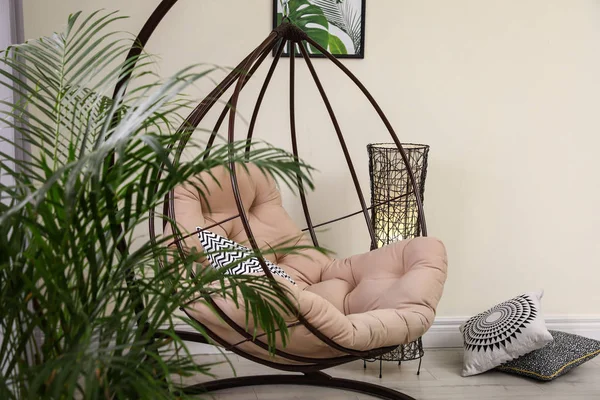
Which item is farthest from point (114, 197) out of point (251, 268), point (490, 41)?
point (490, 41)

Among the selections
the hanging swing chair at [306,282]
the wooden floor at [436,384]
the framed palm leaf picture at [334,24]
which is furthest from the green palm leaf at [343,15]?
the wooden floor at [436,384]

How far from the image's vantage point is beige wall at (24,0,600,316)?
3.24 meters

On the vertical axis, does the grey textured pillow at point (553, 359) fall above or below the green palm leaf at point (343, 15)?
below

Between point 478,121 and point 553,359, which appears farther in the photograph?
point 478,121

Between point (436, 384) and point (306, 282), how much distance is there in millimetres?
689

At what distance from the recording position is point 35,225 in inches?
49.0

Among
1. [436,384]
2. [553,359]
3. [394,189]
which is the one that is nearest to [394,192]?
[394,189]

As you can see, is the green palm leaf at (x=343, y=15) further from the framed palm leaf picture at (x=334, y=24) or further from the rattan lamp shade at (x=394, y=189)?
the rattan lamp shade at (x=394, y=189)

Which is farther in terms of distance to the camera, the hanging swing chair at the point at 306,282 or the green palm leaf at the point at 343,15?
the green palm leaf at the point at 343,15

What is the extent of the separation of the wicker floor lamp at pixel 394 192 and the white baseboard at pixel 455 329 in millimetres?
322

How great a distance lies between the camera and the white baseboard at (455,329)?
3.27 meters

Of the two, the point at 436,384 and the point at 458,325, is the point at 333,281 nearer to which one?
the point at 436,384

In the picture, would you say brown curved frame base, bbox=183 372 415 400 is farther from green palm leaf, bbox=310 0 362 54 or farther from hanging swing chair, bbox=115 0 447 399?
green palm leaf, bbox=310 0 362 54

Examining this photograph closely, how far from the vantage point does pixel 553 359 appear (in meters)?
2.98
